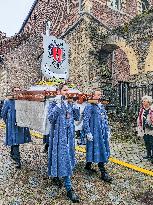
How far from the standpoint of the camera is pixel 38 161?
8.30m

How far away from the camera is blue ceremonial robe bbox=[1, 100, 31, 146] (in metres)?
7.70

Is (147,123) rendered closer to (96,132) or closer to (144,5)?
(96,132)

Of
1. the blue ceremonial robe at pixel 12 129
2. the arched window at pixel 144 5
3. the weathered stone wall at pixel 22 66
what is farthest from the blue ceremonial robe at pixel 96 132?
the arched window at pixel 144 5

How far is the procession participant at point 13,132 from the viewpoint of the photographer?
7691 millimetres

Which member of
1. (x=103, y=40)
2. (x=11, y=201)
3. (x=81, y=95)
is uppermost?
(x=103, y=40)

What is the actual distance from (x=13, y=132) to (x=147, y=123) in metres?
3.38

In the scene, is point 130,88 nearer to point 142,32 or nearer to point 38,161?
point 142,32

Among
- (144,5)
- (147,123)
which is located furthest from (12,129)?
(144,5)

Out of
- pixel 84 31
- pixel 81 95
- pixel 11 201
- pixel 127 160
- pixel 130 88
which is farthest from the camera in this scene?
pixel 84 31

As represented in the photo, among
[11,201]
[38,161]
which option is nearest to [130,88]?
[38,161]

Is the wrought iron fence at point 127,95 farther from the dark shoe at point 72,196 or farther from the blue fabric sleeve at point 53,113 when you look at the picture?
the dark shoe at point 72,196

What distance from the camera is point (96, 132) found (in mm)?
7117

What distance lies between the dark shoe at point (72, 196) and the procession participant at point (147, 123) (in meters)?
3.46

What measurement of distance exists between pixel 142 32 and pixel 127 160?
8830 millimetres
